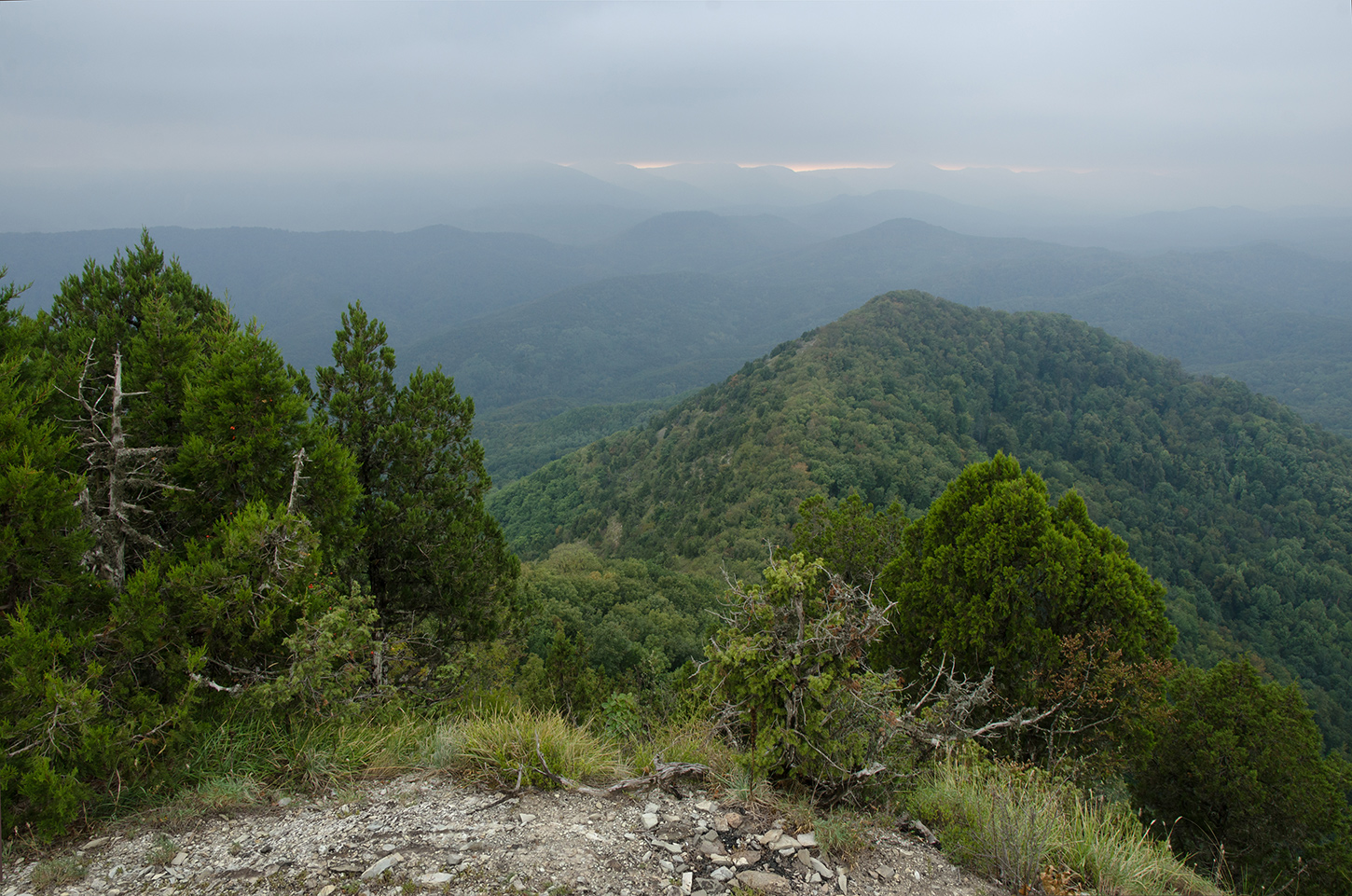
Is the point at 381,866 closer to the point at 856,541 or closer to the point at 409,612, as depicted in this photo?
the point at 409,612

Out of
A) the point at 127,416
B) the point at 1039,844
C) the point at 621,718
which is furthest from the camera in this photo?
the point at 621,718

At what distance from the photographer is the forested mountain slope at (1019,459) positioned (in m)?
51.2

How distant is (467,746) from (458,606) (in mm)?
5200

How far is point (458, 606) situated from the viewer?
32.1 feet

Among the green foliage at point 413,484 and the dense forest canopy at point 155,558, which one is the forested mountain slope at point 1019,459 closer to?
the green foliage at point 413,484

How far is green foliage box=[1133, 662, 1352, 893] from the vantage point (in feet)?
34.9

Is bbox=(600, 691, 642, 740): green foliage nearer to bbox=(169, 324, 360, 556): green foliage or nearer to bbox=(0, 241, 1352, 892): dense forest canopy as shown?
bbox=(0, 241, 1352, 892): dense forest canopy

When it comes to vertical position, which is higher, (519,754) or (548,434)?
(519,754)

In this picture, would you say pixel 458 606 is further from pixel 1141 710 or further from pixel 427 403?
pixel 1141 710

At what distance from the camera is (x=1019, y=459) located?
230ft

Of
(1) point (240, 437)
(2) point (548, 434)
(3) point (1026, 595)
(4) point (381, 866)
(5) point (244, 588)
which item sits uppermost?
(1) point (240, 437)

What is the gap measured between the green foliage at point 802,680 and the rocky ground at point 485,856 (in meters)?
0.46

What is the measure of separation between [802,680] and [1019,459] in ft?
247

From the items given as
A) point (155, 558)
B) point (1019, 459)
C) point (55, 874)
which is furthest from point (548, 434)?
point (55, 874)
